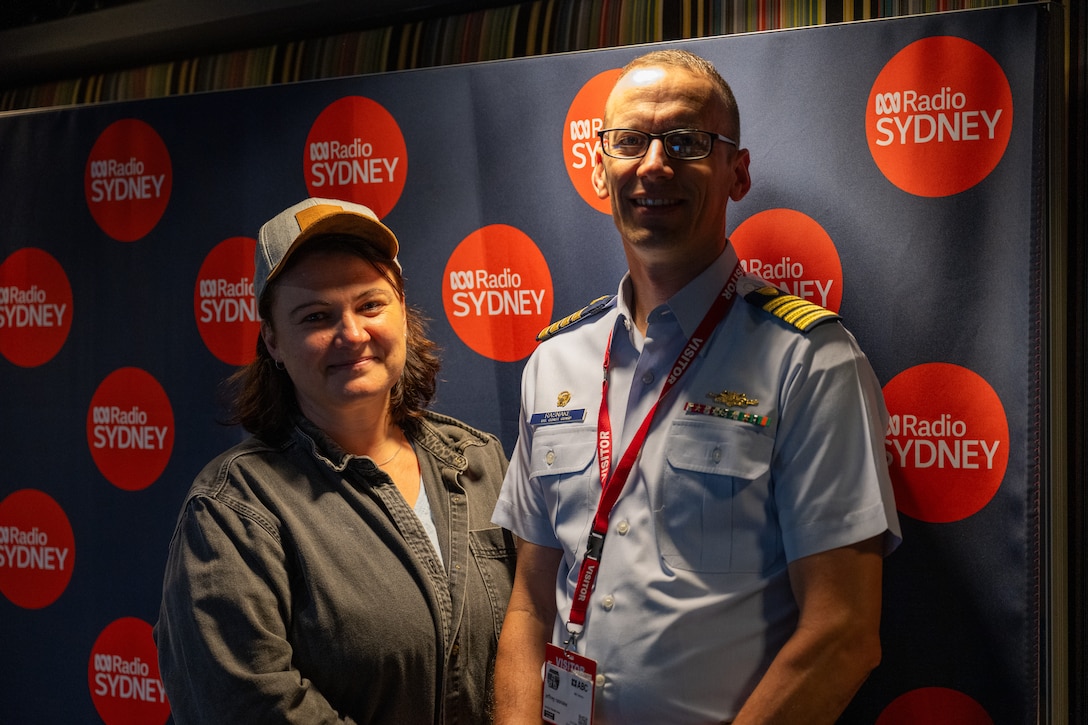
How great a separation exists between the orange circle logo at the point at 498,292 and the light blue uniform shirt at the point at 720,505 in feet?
1.81

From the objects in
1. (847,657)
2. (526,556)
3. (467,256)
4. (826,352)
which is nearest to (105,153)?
(467,256)

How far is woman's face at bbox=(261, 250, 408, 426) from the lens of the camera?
2021mm

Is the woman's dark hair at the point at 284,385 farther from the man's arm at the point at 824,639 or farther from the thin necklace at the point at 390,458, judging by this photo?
the man's arm at the point at 824,639

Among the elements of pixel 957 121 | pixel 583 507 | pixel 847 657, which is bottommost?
pixel 847 657

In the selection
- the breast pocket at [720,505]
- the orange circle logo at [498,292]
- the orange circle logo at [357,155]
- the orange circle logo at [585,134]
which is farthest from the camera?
the orange circle logo at [357,155]

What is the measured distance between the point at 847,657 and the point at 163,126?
7.64ft

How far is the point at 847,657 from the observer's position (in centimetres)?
162

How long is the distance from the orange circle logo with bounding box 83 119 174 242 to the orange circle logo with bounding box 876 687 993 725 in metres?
2.35

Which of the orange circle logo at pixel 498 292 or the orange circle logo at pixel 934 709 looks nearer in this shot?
the orange circle logo at pixel 934 709

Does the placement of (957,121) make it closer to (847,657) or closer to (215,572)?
(847,657)

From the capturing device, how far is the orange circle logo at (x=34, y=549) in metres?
2.95

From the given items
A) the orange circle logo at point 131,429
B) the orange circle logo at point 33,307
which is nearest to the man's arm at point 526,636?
the orange circle logo at point 131,429

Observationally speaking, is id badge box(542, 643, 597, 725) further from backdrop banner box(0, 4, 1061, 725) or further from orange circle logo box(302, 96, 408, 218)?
orange circle logo box(302, 96, 408, 218)

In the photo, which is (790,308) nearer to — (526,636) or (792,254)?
(792,254)
